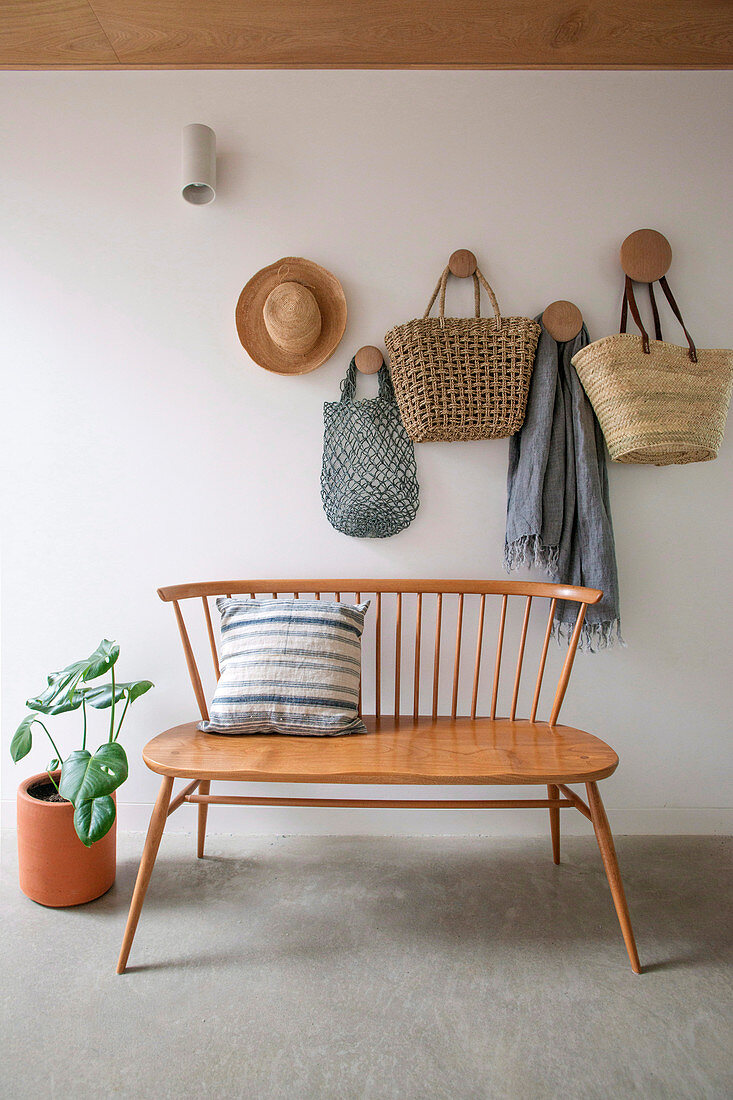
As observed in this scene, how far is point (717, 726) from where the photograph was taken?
2121 millimetres

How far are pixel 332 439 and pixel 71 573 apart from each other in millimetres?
968

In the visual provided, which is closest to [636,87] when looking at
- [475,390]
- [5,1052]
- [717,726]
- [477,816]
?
[475,390]

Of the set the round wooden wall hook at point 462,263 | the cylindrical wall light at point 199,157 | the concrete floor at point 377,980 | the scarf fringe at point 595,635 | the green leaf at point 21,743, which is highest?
the cylindrical wall light at point 199,157

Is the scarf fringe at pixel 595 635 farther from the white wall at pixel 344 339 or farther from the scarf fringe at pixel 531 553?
the scarf fringe at pixel 531 553

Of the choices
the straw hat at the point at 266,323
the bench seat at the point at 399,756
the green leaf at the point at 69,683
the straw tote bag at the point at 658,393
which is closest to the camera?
the bench seat at the point at 399,756

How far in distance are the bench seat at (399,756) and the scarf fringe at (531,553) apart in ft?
1.62

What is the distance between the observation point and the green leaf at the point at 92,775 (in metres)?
1.43

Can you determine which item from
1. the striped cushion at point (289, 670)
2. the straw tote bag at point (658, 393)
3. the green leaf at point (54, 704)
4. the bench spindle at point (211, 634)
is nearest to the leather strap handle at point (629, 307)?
the straw tote bag at point (658, 393)

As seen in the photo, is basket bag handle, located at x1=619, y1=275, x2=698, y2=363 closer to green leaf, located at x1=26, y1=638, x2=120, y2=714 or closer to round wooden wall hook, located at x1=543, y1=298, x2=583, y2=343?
round wooden wall hook, located at x1=543, y1=298, x2=583, y2=343

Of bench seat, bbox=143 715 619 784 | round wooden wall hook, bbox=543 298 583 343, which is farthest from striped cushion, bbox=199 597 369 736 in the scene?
round wooden wall hook, bbox=543 298 583 343

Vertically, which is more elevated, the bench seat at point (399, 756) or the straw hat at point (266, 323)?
the straw hat at point (266, 323)

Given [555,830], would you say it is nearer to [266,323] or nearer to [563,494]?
[563,494]

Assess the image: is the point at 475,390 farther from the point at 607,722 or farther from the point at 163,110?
the point at 163,110

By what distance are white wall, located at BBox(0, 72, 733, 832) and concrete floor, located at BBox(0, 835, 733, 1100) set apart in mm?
262
